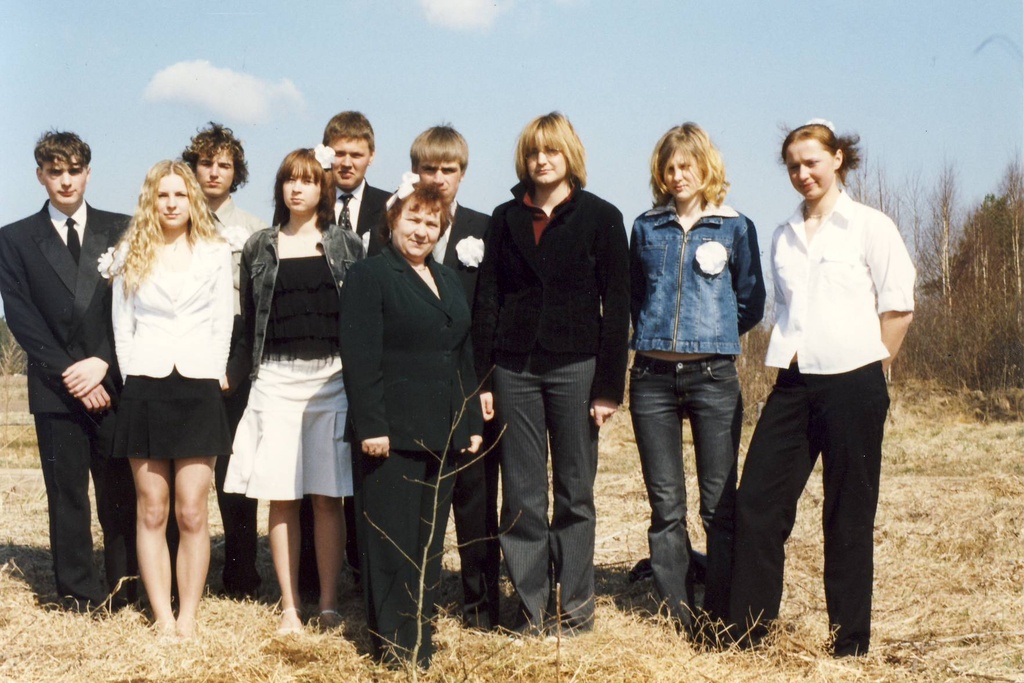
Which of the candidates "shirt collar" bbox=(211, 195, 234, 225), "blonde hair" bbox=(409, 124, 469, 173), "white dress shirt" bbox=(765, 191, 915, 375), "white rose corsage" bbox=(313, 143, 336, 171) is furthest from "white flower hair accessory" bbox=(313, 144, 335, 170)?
"white dress shirt" bbox=(765, 191, 915, 375)

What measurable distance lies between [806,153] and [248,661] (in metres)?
3.06

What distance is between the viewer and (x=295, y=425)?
14.3 ft

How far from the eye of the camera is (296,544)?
4.54m

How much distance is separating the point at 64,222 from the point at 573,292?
8.38 feet

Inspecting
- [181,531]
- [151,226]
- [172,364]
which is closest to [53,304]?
[151,226]

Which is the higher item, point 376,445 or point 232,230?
point 232,230

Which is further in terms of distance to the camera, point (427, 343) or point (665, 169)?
point (665, 169)

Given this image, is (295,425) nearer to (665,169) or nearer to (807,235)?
(665,169)

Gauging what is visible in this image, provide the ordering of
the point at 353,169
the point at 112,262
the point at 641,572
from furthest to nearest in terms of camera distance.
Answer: the point at 641,572 < the point at 353,169 < the point at 112,262

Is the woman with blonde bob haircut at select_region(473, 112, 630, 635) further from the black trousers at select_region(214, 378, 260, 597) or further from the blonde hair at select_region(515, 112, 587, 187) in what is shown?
the black trousers at select_region(214, 378, 260, 597)

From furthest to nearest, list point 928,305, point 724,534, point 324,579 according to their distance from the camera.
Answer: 1. point 928,305
2. point 324,579
3. point 724,534

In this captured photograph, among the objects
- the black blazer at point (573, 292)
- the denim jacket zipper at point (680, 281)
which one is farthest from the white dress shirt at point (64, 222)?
the denim jacket zipper at point (680, 281)

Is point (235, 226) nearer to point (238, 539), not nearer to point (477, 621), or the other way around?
point (238, 539)

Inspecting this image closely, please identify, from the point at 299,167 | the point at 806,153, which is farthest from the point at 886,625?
the point at 299,167
